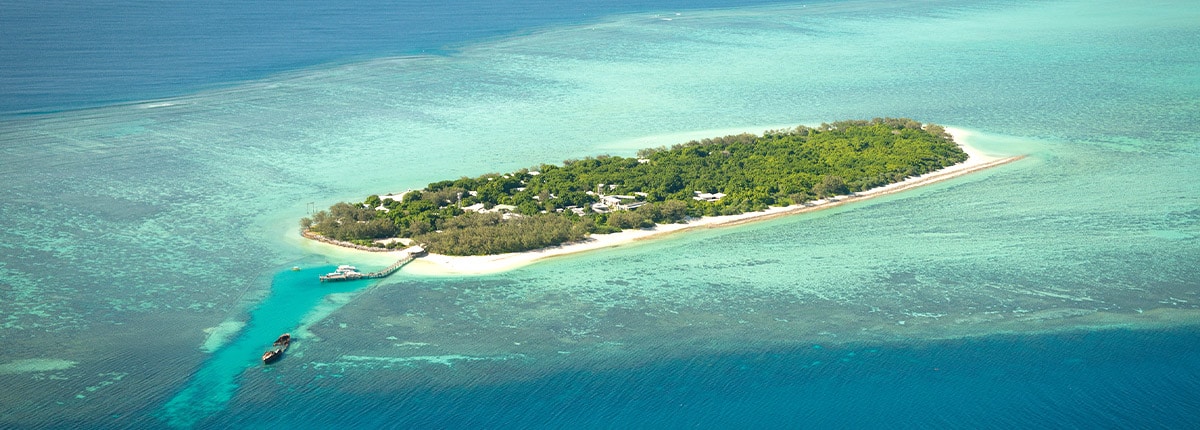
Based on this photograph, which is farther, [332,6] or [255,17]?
[332,6]

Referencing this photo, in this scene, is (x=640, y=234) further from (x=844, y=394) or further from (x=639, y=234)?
(x=844, y=394)

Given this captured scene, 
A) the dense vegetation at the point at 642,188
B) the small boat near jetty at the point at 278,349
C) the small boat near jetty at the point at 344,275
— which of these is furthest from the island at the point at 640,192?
the small boat near jetty at the point at 278,349

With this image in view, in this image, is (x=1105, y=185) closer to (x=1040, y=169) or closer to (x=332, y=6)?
(x=1040, y=169)

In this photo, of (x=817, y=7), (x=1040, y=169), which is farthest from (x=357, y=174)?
(x=817, y=7)

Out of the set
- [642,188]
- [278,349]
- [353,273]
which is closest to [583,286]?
[353,273]

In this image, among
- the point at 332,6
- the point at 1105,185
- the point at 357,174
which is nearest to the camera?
the point at 1105,185

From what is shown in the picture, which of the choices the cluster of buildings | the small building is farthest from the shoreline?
the cluster of buildings

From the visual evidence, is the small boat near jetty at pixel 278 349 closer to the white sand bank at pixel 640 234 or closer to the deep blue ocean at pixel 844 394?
the deep blue ocean at pixel 844 394
